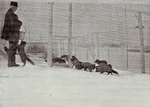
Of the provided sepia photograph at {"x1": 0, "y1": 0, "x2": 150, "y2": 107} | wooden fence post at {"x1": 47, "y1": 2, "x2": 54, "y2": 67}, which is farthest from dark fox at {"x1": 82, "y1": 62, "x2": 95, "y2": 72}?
wooden fence post at {"x1": 47, "y1": 2, "x2": 54, "y2": 67}

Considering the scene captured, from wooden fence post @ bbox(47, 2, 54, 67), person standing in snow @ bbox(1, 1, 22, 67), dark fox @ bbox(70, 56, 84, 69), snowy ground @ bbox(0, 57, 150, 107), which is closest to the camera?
snowy ground @ bbox(0, 57, 150, 107)

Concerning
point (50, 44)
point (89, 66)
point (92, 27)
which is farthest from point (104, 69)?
point (50, 44)

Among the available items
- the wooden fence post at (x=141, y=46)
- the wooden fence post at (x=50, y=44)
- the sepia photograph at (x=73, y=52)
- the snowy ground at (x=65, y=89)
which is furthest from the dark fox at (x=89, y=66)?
the wooden fence post at (x=141, y=46)

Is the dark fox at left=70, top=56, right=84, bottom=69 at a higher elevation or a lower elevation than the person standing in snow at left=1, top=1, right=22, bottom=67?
lower

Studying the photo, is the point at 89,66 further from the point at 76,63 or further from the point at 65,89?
the point at 65,89

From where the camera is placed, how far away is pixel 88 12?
1.52 meters

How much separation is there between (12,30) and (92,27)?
65 centimetres

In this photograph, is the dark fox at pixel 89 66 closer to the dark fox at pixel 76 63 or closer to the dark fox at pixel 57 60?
the dark fox at pixel 76 63

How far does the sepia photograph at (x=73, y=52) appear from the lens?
4.07ft

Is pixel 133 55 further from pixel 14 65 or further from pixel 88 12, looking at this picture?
pixel 14 65

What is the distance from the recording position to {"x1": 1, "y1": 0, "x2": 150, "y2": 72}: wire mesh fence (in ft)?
4.71

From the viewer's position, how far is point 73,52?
1.65 meters

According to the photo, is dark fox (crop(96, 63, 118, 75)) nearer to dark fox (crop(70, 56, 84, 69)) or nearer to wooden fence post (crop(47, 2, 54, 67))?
dark fox (crop(70, 56, 84, 69))

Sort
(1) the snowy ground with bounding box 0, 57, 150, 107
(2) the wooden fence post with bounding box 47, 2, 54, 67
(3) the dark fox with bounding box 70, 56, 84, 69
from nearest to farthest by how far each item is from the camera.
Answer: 1. (1) the snowy ground with bounding box 0, 57, 150, 107
2. (2) the wooden fence post with bounding box 47, 2, 54, 67
3. (3) the dark fox with bounding box 70, 56, 84, 69
